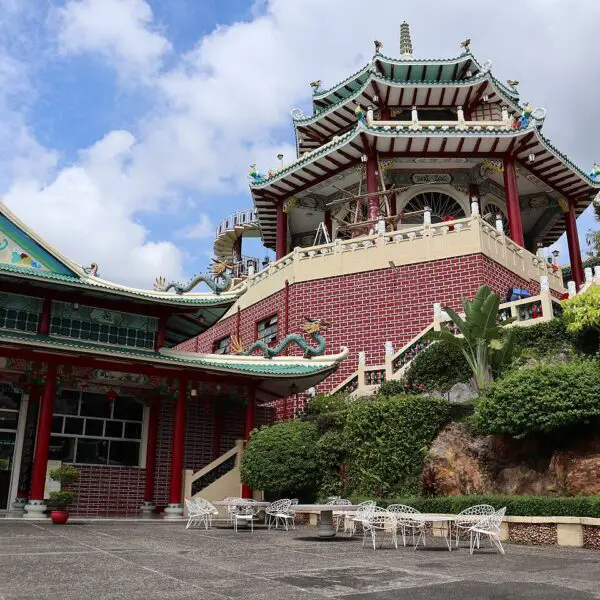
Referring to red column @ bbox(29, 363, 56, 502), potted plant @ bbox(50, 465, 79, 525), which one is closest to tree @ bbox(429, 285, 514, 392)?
potted plant @ bbox(50, 465, 79, 525)

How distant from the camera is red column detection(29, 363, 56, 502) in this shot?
14.2 meters

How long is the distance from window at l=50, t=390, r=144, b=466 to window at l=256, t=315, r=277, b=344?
852 centimetres

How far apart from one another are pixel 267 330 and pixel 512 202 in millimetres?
11588

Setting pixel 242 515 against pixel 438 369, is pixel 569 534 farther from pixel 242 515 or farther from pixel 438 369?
pixel 438 369

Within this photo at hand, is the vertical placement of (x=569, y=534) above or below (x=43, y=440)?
below

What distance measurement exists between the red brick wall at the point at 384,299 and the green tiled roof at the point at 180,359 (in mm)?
4312

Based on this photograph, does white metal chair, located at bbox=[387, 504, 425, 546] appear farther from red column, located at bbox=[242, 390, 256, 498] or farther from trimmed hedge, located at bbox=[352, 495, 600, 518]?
red column, located at bbox=[242, 390, 256, 498]

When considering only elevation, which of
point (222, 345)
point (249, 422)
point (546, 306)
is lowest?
point (249, 422)

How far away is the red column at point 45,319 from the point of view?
16109 mm

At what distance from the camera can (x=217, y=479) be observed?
1658 centimetres

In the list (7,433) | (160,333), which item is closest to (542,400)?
(160,333)

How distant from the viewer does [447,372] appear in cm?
1705

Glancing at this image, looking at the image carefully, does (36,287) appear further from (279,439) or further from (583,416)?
(583,416)

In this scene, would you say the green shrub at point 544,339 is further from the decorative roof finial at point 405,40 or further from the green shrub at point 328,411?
the decorative roof finial at point 405,40
